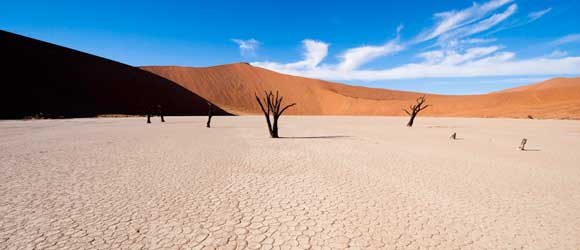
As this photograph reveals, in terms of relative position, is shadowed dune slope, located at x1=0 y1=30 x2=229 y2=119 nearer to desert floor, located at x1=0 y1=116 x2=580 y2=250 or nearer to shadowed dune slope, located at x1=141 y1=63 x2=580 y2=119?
shadowed dune slope, located at x1=141 y1=63 x2=580 y2=119

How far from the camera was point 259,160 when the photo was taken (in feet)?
27.4

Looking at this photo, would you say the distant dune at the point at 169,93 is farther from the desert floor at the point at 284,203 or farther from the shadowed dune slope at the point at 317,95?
the desert floor at the point at 284,203

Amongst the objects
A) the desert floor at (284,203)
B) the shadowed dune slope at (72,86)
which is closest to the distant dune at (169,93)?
the shadowed dune slope at (72,86)

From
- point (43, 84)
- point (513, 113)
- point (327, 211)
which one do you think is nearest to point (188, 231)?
point (327, 211)

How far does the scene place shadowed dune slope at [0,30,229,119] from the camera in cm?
3472

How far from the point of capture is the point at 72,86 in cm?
4209

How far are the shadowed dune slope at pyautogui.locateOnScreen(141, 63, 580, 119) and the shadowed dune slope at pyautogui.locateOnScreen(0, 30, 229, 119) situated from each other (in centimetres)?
1487

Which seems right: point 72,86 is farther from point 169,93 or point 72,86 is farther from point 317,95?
point 317,95

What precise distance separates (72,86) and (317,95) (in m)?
56.2

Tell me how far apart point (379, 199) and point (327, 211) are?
46.6 inches

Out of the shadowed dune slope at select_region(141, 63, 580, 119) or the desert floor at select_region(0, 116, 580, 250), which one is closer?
the desert floor at select_region(0, 116, 580, 250)

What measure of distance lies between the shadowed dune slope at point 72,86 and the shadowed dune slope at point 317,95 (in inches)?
585

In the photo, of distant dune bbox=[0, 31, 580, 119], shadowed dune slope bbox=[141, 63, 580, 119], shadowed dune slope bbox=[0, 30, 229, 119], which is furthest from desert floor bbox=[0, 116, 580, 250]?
shadowed dune slope bbox=[141, 63, 580, 119]

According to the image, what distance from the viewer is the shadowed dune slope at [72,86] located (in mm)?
34719
